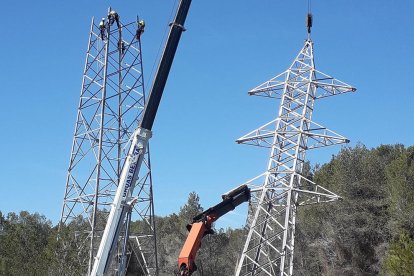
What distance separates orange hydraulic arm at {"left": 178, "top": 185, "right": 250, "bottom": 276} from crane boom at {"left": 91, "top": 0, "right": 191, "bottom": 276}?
2.53 meters

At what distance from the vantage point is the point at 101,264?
18.3 metres

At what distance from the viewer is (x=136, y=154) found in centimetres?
1964

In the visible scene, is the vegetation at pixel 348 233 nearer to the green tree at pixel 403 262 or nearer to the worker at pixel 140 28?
the green tree at pixel 403 262

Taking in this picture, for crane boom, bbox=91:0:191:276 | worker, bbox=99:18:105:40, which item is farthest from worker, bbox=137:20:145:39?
crane boom, bbox=91:0:191:276

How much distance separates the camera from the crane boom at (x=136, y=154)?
1845cm

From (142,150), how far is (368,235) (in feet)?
80.8

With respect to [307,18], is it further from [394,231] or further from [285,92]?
[394,231]

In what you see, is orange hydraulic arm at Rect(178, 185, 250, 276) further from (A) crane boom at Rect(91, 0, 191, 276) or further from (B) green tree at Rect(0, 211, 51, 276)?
(B) green tree at Rect(0, 211, 51, 276)

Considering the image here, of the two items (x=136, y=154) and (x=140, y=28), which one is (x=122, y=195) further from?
(x=140, y=28)

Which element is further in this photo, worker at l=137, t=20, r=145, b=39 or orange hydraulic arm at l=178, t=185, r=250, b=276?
worker at l=137, t=20, r=145, b=39

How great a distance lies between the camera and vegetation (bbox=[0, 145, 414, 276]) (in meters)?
29.7

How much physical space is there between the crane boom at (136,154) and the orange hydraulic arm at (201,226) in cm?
253

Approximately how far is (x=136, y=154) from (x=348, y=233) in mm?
24576

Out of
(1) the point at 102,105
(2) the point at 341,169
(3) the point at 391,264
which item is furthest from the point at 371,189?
(1) the point at 102,105
